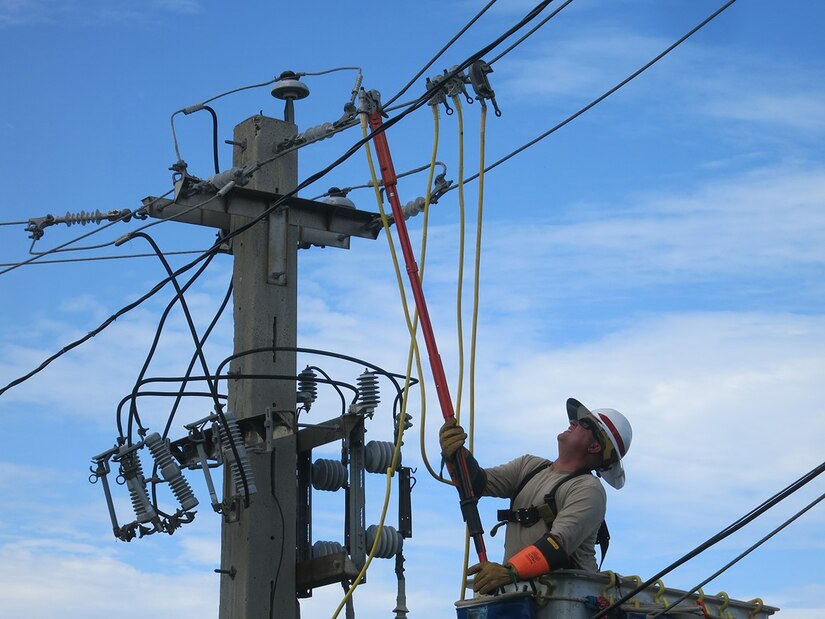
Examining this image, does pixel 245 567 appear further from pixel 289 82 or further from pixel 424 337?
pixel 289 82

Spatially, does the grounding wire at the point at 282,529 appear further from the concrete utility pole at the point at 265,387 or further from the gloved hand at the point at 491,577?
the gloved hand at the point at 491,577

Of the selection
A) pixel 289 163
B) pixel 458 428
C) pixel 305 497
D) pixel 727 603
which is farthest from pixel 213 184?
pixel 727 603

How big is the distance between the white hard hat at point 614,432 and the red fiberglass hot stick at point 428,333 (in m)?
0.81

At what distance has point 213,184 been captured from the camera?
9.93 metres

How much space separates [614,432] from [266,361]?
2513mm

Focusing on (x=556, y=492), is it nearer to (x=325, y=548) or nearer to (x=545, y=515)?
(x=545, y=515)

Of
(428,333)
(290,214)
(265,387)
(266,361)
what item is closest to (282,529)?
(265,387)

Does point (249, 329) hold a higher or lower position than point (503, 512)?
higher

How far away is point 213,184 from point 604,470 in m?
3.36

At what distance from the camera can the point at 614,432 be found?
838 centimetres

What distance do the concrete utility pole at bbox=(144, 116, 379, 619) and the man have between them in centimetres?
146

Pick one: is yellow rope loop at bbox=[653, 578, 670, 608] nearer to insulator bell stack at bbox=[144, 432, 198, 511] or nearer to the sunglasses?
the sunglasses

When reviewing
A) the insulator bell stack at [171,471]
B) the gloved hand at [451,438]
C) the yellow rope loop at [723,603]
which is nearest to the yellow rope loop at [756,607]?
the yellow rope loop at [723,603]

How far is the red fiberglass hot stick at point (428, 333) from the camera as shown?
8.02 meters
